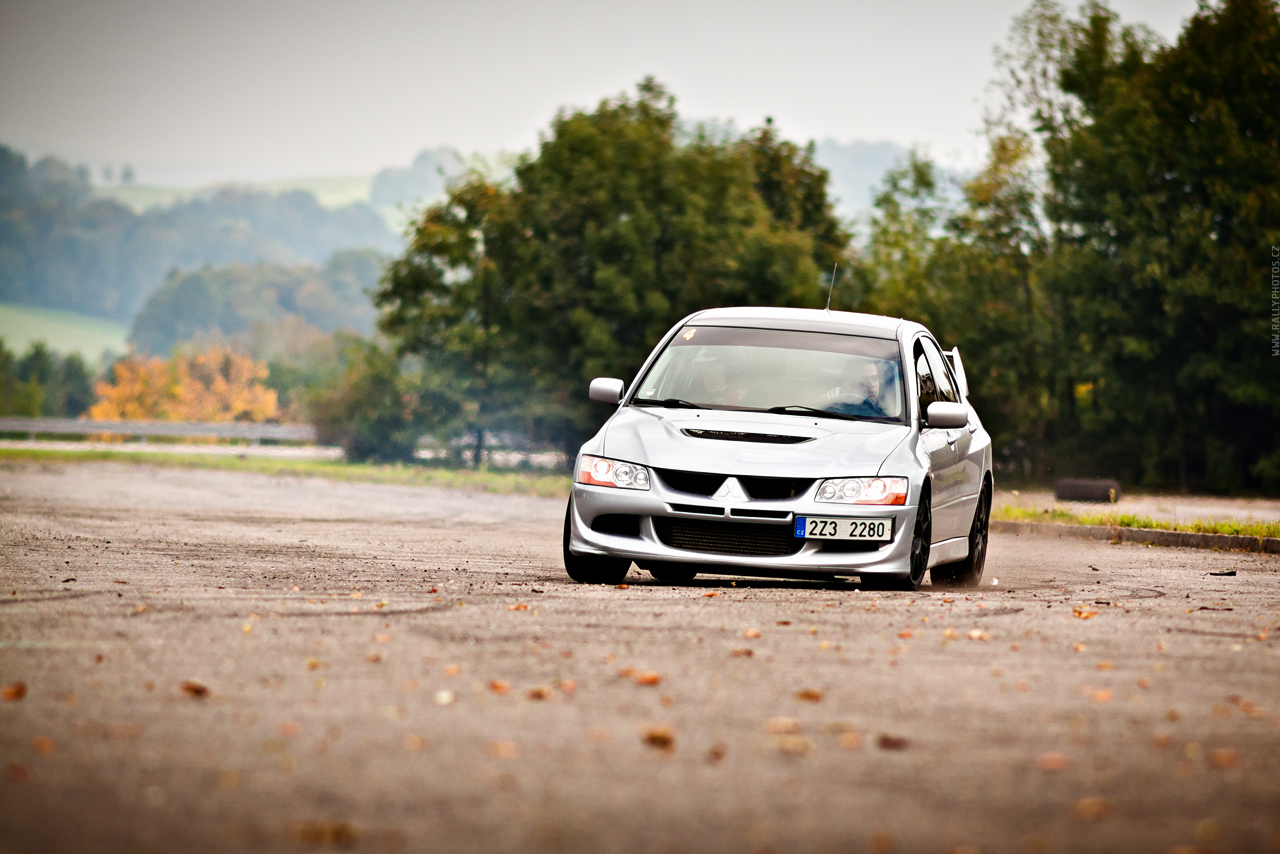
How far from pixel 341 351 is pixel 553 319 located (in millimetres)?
14653

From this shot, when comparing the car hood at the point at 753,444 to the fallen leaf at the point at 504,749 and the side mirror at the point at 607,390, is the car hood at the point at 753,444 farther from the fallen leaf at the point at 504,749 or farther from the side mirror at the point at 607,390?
the fallen leaf at the point at 504,749

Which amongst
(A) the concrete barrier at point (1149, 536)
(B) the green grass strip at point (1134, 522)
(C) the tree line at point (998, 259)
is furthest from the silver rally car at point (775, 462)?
(C) the tree line at point (998, 259)

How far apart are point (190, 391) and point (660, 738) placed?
127m

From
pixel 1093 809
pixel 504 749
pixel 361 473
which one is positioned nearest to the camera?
pixel 1093 809

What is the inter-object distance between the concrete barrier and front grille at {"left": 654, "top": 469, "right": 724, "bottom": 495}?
8836 mm

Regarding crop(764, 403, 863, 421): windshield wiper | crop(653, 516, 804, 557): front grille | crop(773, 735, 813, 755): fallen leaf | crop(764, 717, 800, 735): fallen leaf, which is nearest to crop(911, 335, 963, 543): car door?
crop(764, 403, 863, 421): windshield wiper

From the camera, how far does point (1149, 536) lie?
1773cm

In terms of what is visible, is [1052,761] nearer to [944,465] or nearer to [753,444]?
[753,444]

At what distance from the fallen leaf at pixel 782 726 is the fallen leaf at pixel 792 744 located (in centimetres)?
7

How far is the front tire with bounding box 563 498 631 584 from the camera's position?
10312 mm

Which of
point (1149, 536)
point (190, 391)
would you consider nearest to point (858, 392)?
point (1149, 536)

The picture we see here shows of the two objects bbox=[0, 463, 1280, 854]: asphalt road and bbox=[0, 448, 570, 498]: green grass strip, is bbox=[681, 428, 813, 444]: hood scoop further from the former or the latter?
bbox=[0, 448, 570, 498]: green grass strip

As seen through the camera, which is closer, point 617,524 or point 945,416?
point 617,524

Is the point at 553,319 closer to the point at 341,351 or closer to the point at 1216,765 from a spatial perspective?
the point at 341,351
